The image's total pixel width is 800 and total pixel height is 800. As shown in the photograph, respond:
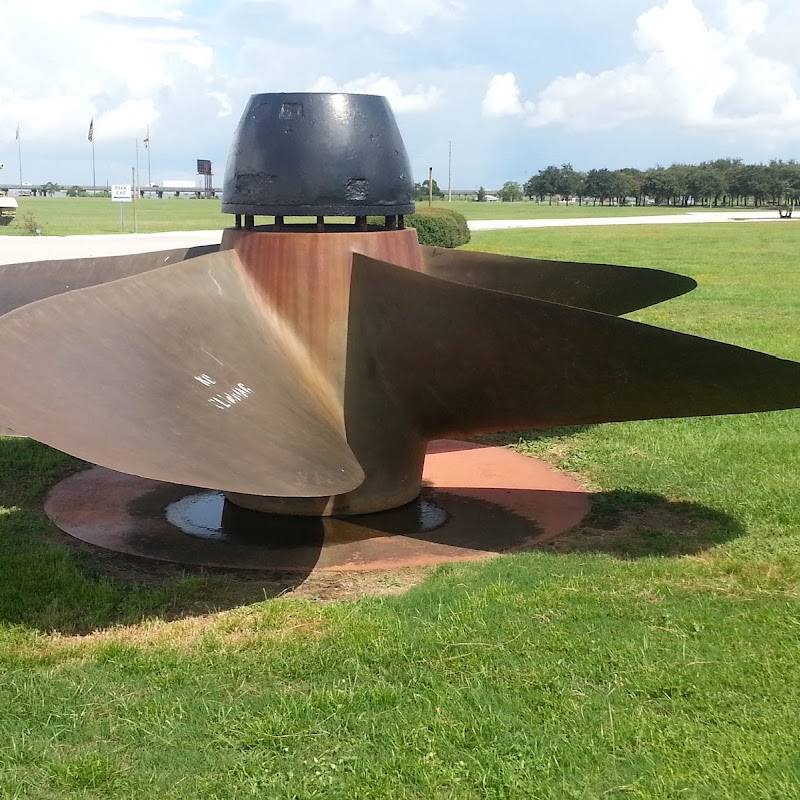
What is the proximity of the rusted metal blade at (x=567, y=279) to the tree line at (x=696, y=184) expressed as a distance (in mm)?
92419

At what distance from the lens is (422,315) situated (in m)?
6.58

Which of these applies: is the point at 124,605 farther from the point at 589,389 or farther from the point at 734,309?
the point at 734,309

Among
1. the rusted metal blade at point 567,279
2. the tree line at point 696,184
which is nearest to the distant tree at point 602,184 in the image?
the tree line at point 696,184

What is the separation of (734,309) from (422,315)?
1322 centimetres

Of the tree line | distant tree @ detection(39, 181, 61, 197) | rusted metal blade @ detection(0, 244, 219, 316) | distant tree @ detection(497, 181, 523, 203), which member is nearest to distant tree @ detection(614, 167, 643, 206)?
the tree line

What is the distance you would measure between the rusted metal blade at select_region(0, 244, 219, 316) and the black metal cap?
1355mm

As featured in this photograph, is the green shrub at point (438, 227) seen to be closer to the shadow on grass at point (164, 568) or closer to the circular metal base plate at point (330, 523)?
the circular metal base plate at point (330, 523)

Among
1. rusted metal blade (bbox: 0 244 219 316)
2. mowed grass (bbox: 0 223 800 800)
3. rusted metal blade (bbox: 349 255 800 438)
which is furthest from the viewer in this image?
rusted metal blade (bbox: 0 244 219 316)

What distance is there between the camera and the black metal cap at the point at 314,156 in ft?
23.4

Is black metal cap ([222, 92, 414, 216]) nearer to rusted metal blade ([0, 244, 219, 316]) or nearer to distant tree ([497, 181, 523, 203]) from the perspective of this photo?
rusted metal blade ([0, 244, 219, 316])

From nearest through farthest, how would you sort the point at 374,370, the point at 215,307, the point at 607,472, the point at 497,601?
the point at 497,601
the point at 215,307
the point at 374,370
the point at 607,472

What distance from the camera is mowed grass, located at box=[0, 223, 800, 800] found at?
4164 millimetres

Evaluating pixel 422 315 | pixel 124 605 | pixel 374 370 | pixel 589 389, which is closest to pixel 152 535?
pixel 124 605

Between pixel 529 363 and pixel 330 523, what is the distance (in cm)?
210
